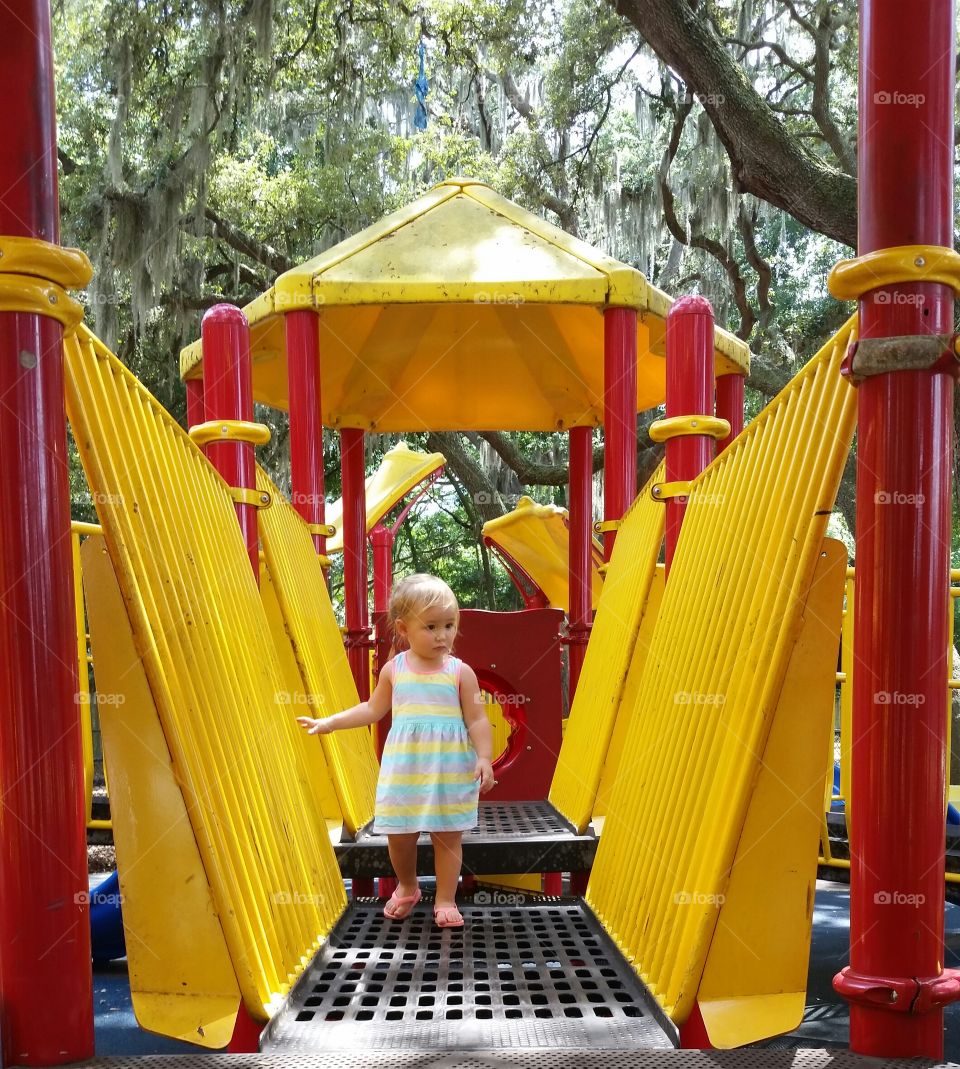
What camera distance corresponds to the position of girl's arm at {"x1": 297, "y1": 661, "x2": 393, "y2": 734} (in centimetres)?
285

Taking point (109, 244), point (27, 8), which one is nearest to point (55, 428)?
point (27, 8)

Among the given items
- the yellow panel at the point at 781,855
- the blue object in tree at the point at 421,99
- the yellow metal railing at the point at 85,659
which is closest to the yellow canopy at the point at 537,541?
the yellow metal railing at the point at 85,659

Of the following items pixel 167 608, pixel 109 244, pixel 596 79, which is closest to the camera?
pixel 167 608

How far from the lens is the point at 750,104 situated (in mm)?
7820

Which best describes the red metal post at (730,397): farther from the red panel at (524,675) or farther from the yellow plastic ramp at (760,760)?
the yellow plastic ramp at (760,760)

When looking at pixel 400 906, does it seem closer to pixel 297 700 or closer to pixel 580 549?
pixel 297 700

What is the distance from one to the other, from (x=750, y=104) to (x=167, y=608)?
742cm

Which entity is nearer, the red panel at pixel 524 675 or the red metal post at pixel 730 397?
the red panel at pixel 524 675

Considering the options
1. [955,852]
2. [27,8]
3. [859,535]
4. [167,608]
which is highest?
[27,8]

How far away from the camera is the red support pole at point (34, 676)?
1539mm

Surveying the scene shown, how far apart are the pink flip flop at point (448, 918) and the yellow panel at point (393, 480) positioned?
7435mm

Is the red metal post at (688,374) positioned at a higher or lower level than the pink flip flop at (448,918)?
higher

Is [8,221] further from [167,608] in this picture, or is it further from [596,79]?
[596,79]

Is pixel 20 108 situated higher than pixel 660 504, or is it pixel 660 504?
pixel 20 108
